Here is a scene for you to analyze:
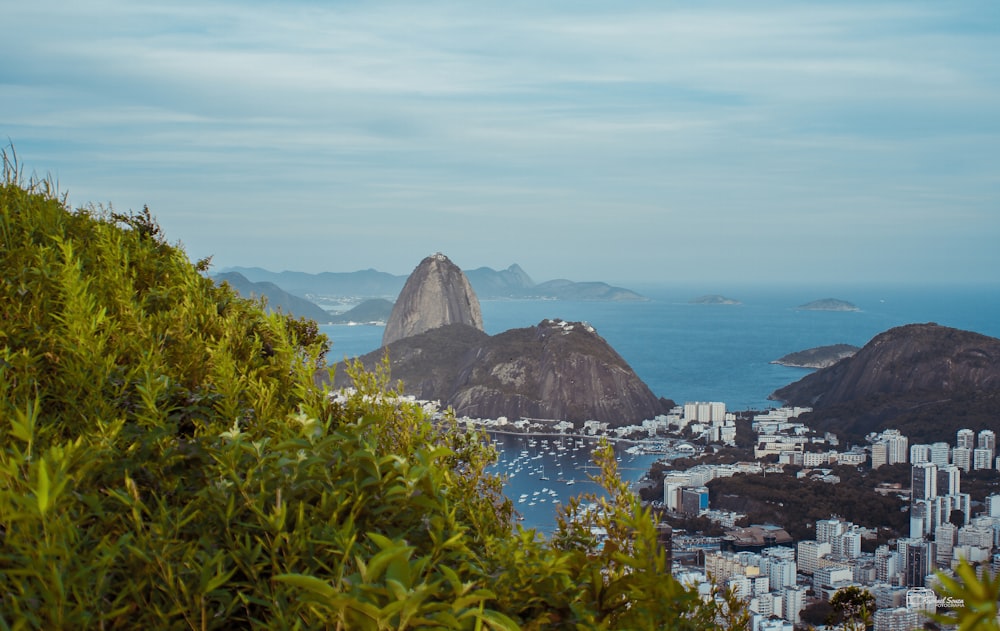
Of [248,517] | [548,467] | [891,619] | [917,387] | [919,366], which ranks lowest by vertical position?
[548,467]

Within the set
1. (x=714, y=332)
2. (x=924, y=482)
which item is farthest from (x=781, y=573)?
(x=714, y=332)

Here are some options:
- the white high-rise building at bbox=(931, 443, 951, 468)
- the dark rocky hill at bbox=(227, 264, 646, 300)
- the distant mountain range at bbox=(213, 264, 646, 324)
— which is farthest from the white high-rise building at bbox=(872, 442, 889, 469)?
the dark rocky hill at bbox=(227, 264, 646, 300)

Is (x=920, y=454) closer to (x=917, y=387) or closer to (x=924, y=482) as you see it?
(x=924, y=482)

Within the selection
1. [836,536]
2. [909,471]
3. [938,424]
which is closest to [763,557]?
[836,536]

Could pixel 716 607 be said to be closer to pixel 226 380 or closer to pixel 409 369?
pixel 226 380

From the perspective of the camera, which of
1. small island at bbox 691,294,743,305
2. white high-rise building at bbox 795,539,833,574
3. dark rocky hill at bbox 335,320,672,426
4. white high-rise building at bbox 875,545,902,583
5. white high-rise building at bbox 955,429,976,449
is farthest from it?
small island at bbox 691,294,743,305

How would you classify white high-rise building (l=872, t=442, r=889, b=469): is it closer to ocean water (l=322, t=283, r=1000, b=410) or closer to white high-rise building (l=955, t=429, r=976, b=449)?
white high-rise building (l=955, t=429, r=976, b=449)
